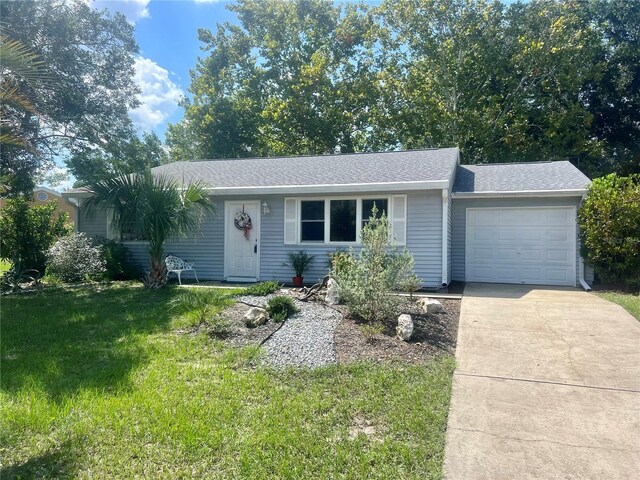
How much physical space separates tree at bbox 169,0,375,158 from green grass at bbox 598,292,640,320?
650 inches

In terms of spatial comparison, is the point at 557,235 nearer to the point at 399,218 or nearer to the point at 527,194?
the point at 527,194

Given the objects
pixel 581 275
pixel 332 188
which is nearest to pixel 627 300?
pixel 581 275

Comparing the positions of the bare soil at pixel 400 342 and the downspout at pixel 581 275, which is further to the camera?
the downspout at pixel 581 275

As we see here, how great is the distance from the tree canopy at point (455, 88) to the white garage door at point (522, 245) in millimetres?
10001

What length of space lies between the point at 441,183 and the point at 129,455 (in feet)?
25.9

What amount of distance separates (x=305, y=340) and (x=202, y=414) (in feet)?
6.64

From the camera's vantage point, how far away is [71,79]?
12219mm

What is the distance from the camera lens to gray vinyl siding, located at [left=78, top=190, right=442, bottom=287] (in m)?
9.51

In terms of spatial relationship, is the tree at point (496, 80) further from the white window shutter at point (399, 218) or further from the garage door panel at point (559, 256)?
the white window shutter at point (399, 218)

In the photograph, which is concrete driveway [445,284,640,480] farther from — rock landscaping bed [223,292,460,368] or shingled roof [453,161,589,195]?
shingled roof [453,161,589,195]

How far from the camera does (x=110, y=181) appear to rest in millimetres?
9133

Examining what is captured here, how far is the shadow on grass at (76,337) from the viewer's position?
4.12m

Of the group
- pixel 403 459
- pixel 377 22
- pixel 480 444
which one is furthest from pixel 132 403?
pixel 377 22

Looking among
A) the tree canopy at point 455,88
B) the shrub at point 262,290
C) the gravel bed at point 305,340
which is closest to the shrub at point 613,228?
the gravel bed at point 305,340
